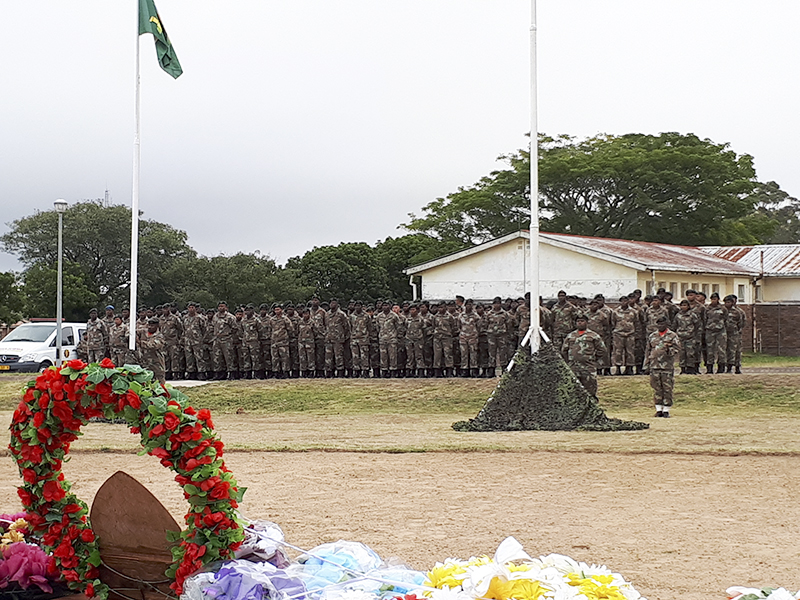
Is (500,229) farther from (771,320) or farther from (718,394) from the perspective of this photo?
(718,394)

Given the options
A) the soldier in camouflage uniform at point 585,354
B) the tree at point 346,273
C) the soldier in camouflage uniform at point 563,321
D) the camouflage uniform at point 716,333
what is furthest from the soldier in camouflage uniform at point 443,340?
the tree at point 346,273

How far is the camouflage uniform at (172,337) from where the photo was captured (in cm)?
2583

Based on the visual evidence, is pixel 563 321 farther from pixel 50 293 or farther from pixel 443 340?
pixel 50 293

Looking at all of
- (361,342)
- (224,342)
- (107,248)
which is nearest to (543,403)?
(361,342)

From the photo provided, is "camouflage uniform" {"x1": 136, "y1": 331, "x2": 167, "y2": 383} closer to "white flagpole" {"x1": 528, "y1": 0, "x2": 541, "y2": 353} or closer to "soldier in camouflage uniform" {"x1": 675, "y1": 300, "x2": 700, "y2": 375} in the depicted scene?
"white flagpole" {"x1": 528, "y1": 0, "x2": 541, "y2": 353}

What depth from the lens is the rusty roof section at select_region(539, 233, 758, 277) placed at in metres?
29.4

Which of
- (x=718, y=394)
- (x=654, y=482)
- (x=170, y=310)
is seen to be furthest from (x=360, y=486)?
(x=170, y=310)

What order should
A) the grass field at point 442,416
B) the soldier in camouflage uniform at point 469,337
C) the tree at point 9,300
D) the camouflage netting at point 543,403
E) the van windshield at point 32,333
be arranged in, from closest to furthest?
the grass field at point 442,416
the camouflage netting at point 543,403
the soldier in camouflage uniform at point 469,337
the van windshield at point 32,333
the tree at point 9,300

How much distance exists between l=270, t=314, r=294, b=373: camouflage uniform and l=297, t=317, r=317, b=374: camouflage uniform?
0.30 metres

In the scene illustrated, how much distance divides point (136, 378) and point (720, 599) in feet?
12.0

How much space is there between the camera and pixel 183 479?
4.97 m

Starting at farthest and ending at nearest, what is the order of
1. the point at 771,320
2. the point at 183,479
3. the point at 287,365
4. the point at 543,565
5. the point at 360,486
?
the point at 771,320, the point at 287,365, the point at 360,486, the point at 183,479, the point at 543,565

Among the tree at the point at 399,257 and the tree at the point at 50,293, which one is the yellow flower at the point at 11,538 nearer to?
the tree at the point at 50,293

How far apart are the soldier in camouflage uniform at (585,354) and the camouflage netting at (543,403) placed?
1.32m
